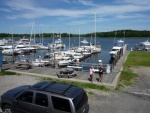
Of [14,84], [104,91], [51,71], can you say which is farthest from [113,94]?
[51,71]

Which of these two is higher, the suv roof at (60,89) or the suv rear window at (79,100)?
the suv roof at (60,89)

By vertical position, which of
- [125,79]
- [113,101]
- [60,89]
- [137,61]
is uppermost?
[60,89]

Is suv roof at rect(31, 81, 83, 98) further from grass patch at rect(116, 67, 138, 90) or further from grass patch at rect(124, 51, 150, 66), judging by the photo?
grass patch at rect(124, 51, 150, 66)

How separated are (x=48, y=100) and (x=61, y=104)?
2.06 feet

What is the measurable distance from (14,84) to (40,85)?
817 centimetres

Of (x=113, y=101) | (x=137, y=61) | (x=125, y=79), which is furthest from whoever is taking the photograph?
(x=137, y=61)

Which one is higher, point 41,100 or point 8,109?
point 41,100

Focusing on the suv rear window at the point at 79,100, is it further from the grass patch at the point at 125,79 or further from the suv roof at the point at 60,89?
the grass patch at the point at 125,79

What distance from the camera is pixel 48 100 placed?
27.9ft

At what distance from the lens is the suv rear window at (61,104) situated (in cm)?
809

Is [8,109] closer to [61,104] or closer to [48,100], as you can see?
[48,100]

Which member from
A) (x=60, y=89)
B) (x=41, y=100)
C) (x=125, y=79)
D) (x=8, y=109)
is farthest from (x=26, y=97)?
(x=125, y=79)

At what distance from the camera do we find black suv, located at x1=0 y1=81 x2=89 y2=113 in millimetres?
8188

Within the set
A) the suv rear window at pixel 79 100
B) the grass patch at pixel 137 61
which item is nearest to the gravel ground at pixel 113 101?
the suv rear window at pixel 79 100
